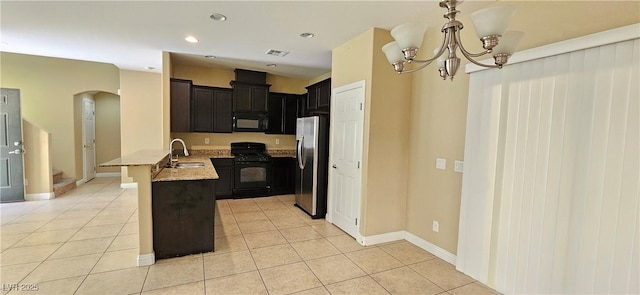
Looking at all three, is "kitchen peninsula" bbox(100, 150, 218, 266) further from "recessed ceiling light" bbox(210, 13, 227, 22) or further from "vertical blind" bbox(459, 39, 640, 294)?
"vertical blind" bbox(459, 39, 640, 294)

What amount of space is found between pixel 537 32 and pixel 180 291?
3.61m

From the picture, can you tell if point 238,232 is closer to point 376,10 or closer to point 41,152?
point 376,10

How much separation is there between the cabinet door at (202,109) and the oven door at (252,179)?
96cm

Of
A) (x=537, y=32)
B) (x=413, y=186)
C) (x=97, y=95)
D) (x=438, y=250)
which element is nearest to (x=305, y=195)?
(x=413, y=186)

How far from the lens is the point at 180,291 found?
2289mm

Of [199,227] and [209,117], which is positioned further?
[209,117]

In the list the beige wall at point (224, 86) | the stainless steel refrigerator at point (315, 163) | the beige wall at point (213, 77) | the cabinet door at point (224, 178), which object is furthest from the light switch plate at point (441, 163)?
the beige wall at point (213, 77)

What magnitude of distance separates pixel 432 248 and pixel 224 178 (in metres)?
3.86

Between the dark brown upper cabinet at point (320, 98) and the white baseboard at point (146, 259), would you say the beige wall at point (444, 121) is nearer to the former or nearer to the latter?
the dark brown upper cabinet at point (320, 98)

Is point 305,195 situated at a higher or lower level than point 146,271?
higher

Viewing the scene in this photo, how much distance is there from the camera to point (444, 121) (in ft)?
9.73

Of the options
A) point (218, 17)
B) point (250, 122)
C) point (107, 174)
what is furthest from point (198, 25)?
point (107, 174)

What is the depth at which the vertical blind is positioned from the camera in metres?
1.74

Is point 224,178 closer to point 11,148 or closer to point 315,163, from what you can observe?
point 315,163
